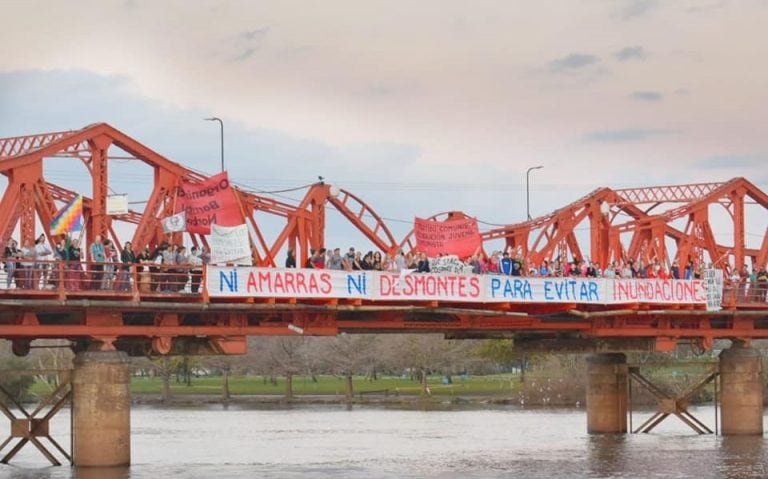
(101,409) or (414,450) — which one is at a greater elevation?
(101,409)

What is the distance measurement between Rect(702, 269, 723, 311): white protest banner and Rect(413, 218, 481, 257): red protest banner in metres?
12.2

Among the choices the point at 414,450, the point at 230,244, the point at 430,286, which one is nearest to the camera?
the point at 230,244

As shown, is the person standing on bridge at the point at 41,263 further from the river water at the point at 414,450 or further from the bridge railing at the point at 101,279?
the river water at the point at 414,450

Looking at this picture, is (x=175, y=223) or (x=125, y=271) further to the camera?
(x=175, y=223)

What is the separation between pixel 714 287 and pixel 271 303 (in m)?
24.9

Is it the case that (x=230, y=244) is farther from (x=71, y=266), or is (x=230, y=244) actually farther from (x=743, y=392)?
(x=743, y=392)

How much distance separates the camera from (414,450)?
77.5 m

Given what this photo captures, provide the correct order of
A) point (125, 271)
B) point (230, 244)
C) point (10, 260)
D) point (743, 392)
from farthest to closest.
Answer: point (743, 392), point (230, 244), point (125, 271), point (10, 260)

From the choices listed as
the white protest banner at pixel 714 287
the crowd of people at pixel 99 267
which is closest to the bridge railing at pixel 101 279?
the crowd of people at pixel 99 267

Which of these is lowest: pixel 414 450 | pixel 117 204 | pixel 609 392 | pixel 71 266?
pixel 414 450

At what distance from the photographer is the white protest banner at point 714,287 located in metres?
76.6

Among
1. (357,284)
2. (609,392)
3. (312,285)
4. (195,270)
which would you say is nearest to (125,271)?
(195,270)

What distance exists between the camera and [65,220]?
62062mm

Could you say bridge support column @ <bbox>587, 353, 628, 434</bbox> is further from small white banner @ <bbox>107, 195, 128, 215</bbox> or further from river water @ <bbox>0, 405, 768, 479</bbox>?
small white banner @ <bbox>107, 195, 128, 215</bbox>
